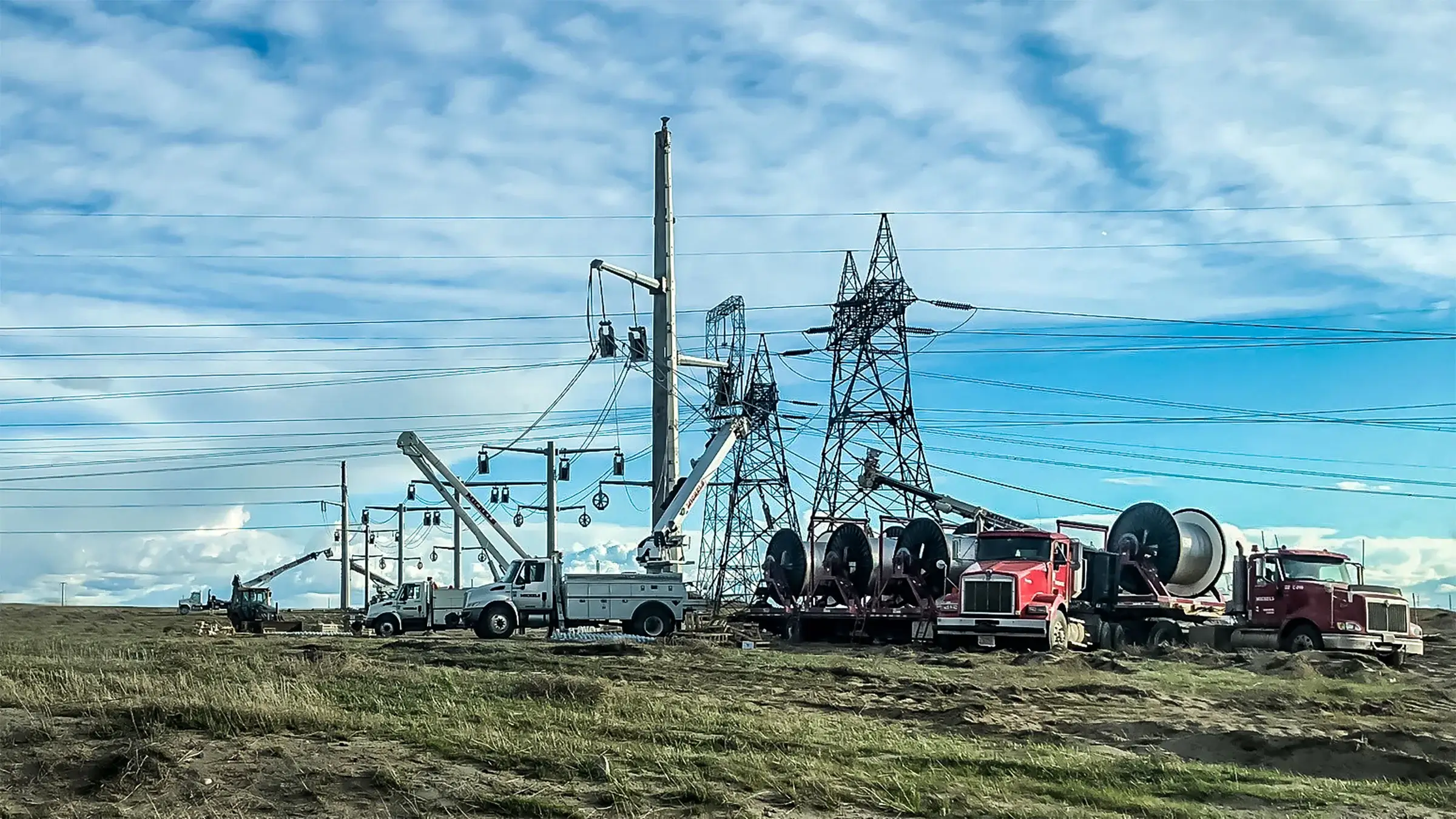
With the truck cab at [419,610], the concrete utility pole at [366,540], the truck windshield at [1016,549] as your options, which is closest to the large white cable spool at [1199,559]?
the truck windshield at [1016,549]

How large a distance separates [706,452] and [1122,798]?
4569 cm

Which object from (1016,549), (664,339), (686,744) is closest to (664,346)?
(664,339)

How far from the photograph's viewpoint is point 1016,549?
34562 mm

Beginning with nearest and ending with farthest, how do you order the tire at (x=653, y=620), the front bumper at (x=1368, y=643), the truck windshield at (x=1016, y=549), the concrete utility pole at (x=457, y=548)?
the front bumper at (x=1368, y=643)
the truck windshield at (x=1016, y=549)
the tire at (x=653, y=620)
the concrete utility pole at (x=457, y=548)

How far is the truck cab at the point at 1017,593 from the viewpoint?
107ft

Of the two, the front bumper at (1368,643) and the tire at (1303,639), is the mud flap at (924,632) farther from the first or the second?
the front bumper at (1368,643)

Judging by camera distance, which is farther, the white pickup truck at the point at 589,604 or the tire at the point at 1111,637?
the white pickup truck at the point at 589,604

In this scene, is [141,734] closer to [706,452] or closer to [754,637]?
A: [754,637]

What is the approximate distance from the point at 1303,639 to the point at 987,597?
7548mm

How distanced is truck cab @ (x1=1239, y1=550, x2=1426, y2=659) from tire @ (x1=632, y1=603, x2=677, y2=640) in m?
17.7

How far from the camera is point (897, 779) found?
10.9 metres

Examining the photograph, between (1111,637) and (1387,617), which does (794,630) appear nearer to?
(1111,637)

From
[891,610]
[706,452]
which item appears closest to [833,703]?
[891,610]

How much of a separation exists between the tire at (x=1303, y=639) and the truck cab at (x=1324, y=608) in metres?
0.01
